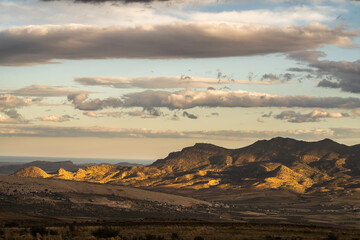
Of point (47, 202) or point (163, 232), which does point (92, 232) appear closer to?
point (163, 232)

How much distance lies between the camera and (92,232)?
66938mm

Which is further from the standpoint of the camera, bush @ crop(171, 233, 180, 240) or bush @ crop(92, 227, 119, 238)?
bush @ crop(171, 233, 180, 240)

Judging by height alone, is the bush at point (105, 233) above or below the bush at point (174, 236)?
above

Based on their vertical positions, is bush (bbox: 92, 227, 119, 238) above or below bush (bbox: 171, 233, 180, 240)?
above

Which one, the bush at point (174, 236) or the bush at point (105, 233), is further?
the bush at point (174, 236)

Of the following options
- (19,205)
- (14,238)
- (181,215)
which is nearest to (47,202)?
(19,205)

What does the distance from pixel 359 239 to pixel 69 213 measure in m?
128

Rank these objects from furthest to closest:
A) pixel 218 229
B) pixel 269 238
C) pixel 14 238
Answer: pixel 218 229 → pixel 269 238 → pixel 14 238

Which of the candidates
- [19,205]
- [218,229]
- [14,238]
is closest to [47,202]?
[19,205]

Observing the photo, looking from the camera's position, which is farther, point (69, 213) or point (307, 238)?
point (69, 213)

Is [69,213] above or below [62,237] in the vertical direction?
below

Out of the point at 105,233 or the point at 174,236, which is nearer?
the point at 105,233

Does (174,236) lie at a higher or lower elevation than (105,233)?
lower

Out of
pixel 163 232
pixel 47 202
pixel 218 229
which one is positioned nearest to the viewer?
pixel 163 232
